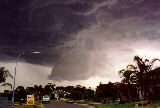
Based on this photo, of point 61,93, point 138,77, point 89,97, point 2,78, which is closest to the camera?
point 138,77

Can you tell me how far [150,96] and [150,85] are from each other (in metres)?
2.62

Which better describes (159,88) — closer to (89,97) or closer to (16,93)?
(16,93)

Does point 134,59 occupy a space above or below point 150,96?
above

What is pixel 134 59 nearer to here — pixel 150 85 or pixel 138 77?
pixel 138 77

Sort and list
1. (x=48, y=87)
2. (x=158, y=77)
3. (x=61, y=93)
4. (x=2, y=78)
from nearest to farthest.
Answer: (x=158, y=77) → (x=2, y=78) → (x=61, y=93) → (x=48, y=87)

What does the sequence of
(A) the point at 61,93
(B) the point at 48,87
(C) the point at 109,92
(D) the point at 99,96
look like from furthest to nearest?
(B) the point at 48,87 < (A) the point at 61,93 < (D) the point at 99,96 < (C) the point at 109,92

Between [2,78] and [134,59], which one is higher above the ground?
[134,59]

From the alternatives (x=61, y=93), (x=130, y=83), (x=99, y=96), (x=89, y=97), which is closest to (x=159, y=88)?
(x=130, y=83)

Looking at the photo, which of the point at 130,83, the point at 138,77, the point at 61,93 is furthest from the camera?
the point at 61,93

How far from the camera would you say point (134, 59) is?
39.4m

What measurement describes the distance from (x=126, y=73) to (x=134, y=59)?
25.5ft

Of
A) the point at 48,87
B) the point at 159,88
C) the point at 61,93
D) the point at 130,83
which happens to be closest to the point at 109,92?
the point at 130,83

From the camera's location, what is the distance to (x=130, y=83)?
46.1 metres

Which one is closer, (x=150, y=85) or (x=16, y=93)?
(x=150, y=85)
